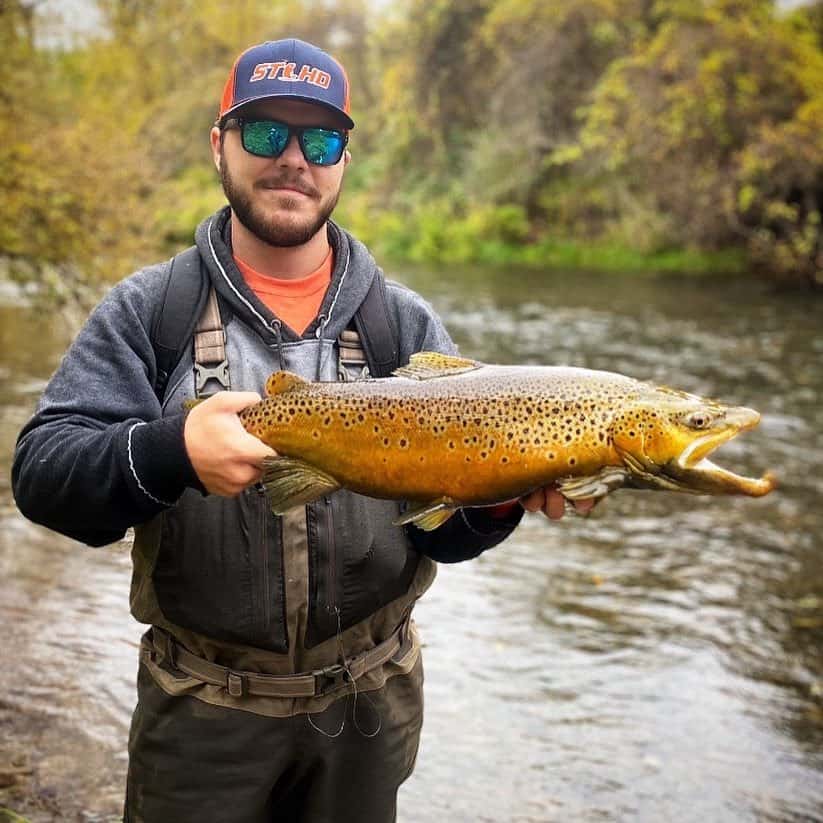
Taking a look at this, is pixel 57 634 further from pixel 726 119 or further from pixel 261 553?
pixel 726 119

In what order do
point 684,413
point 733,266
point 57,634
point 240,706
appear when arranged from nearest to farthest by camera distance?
point 684,413 → point 240,706 → point 57,634 → point 733,266

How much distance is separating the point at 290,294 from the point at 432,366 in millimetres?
440

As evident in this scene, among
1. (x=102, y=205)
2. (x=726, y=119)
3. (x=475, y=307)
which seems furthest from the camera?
(x=726, y=119)

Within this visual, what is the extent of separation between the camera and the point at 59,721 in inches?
179

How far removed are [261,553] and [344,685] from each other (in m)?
0.46

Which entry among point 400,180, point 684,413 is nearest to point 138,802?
point 684,413

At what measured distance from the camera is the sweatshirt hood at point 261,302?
7.79 feet

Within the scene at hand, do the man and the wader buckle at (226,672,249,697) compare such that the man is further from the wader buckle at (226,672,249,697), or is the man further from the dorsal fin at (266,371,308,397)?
the dorsal fin at (266,371,308,397)

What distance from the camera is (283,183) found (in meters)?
2.42

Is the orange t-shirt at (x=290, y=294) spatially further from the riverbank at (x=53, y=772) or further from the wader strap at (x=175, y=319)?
the riverbank at (x=53, y=772)

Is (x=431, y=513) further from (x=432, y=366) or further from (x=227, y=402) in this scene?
(x=227, y=402)

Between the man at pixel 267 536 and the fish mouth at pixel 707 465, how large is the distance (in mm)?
300

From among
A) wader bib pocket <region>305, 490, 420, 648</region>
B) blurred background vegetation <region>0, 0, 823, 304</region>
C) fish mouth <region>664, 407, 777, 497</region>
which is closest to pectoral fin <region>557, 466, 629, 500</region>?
fish mouth <region>664, 407, 777, 497</region>

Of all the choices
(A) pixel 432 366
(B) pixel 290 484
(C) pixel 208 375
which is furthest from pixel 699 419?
(C) pixel 208 375
